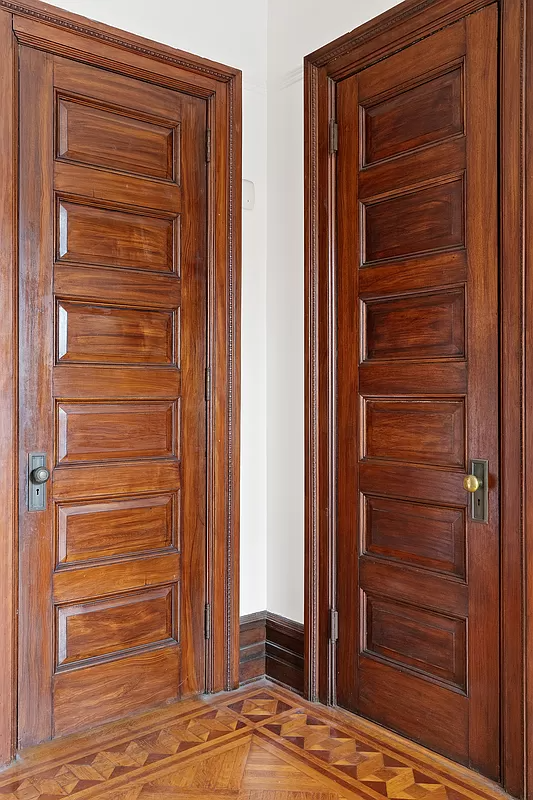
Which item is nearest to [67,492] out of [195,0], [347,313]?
[347,313]

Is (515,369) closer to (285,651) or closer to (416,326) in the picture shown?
(416,326)

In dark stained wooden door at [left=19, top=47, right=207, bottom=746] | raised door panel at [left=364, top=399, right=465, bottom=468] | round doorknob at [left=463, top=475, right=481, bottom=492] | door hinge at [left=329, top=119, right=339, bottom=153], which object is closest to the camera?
round doorknob at [left=463, top=475, right=481, bottom=492]

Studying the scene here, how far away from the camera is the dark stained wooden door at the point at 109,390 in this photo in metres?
2.29

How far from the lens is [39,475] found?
2.26 meters

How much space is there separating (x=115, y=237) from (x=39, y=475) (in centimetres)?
88

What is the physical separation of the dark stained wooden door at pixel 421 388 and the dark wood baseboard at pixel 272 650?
0.72ft

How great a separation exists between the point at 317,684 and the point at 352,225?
1703mm

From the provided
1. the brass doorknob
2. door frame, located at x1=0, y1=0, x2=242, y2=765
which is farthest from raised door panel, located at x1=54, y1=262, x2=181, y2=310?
the brass doorknob

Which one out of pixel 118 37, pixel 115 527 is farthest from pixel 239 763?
pixel 118 37

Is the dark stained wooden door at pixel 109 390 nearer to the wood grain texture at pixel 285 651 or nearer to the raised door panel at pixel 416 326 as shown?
the wood grain texture at pixel 285 651

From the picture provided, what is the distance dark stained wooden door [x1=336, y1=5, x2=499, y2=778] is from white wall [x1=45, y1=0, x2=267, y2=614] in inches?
17.5

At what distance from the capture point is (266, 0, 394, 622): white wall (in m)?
2.73

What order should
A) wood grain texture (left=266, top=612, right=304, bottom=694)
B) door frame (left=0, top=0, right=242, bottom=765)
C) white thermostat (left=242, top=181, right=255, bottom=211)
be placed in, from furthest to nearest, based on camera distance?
1. white thermostat (left=242, top=181, right=255, bottom=211)
2. wood grain texture (left=266, top=612, right=304, bottom=694)
3. door frame (left=0, top=0, right=242, bottom=765)

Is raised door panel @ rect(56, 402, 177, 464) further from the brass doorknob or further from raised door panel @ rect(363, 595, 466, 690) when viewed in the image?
raised door panel @ rect(363, 595, 466, 690)
